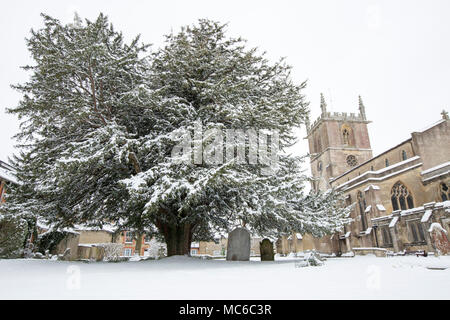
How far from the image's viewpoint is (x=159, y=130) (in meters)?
11.2

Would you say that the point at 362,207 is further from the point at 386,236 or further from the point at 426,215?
the point at 426,215

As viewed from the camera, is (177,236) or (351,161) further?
(351,161)

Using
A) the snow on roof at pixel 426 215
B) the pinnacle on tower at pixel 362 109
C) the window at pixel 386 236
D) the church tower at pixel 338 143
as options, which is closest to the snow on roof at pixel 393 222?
the window at pixel 386 236

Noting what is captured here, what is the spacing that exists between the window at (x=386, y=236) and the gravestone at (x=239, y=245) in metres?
21.2

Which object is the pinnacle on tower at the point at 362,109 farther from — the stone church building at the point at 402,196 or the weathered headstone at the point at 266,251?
the weathered headstone at the point at 266,251

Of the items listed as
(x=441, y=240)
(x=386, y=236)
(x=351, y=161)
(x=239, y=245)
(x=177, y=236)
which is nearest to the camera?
(x=239, y=245)

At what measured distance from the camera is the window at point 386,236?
26438mm

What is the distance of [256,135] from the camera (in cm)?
1141

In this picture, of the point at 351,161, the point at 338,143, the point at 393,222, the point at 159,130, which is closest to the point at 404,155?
the point at 393,222

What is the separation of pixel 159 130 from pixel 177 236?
5.28m

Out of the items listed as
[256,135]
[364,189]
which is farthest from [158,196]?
[364,189]

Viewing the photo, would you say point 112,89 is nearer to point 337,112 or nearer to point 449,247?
point 449,247

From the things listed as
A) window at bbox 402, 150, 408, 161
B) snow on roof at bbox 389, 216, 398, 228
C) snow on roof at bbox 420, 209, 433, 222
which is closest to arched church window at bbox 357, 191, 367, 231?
snow on roof at bbox 389, 216, 398, 228

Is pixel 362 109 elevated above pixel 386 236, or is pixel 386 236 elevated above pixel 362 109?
pixel 362 109
